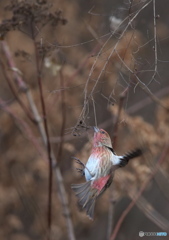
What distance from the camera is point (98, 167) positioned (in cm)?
250

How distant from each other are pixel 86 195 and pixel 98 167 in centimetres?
18

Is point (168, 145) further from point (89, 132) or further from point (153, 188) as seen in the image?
point (153, 188)

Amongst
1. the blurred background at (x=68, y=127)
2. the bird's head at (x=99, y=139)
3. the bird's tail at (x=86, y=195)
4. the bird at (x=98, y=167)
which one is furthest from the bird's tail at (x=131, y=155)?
the blurred background at (x=68, y=127)

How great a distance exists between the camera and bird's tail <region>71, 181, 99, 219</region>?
2.51 meters

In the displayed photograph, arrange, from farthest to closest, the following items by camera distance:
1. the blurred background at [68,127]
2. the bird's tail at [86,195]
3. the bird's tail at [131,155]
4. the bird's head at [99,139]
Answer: the blurred background at [68,127], the bird's tail at [86,195], the bird's head at [99,139], the bird's tail at [131,155]

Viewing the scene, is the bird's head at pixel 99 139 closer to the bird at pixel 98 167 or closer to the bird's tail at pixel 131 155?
the bird at pixel 98 167

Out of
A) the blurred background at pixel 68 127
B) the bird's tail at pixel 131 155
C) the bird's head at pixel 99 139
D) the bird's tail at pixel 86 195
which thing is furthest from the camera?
the blurred background at pixel 68 127

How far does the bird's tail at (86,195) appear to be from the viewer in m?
→ 2.51

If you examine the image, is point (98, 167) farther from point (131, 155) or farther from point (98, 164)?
point (131, 155)

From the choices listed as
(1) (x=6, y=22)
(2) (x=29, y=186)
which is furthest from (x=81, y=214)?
(1) (x=6, y=22)

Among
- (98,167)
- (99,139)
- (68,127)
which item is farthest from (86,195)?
(68,127)

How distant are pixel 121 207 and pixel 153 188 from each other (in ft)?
1.95

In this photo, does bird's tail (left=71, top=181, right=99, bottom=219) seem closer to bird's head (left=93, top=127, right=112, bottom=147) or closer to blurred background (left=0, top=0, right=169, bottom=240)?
bird's head (left=93, top=127, right=112, bottom=147)

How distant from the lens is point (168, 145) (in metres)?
3.86
